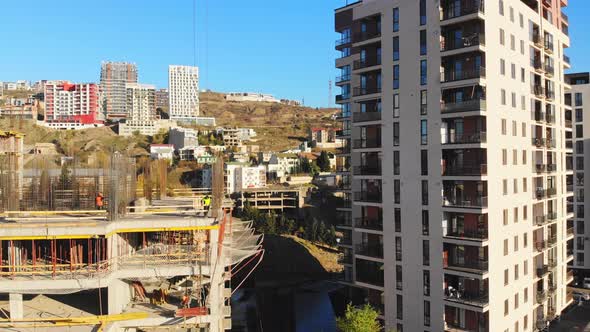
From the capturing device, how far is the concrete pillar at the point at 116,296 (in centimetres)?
1697

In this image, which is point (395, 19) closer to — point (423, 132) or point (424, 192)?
point (423, 132)

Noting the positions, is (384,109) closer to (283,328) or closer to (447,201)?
(447,201)

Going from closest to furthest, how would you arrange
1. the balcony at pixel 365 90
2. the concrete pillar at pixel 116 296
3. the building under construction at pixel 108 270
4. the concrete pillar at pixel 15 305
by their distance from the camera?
the building under construction at pixel 108 270, the concrete pillar at pixel 15 305, the concrete pillar at pixel 116 296, the balcony at pixel 365 90

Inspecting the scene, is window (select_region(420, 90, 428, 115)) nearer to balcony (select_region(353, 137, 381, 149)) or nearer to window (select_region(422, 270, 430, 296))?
balcony (select_region(353, 137, 381, 149))

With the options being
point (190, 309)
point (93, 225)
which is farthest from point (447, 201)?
point (93, 225)

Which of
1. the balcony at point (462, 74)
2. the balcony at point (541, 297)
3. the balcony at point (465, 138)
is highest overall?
the balcony at point (462, 74)

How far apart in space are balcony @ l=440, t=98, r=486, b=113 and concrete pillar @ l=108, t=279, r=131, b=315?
15.5 meters

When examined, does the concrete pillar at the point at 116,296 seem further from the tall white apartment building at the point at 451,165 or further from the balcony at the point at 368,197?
the balcony at the point at 368,197

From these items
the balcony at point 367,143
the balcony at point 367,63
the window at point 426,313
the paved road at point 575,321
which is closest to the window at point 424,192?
the balcony at point 367,143

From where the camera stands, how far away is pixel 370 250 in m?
26.9

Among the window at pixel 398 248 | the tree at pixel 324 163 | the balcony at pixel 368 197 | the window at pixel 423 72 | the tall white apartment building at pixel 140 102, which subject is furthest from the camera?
the tall white apartment building at pixel 140 102

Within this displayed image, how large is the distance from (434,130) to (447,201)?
330 centimetres

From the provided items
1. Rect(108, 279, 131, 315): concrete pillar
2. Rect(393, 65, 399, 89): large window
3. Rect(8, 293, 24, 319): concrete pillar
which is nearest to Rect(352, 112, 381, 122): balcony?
Rect(393, 65, 399, 89): large window

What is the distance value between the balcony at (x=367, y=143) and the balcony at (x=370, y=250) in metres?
5.20
